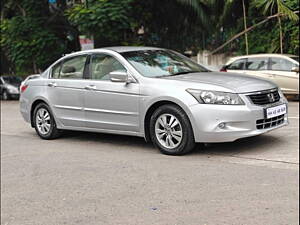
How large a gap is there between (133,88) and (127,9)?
384 inches

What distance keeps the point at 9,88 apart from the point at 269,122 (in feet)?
58.9

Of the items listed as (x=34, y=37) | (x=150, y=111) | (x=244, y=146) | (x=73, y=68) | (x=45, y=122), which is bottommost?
(x=244, y=146)

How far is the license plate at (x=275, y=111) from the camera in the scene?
648cm

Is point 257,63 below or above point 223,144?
above

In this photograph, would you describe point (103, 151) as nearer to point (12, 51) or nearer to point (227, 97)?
point (227, 97)

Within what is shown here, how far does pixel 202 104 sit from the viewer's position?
6.34 metres

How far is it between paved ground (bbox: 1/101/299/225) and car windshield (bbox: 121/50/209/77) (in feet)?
3.91

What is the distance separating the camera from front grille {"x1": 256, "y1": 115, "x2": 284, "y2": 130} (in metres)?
6.42

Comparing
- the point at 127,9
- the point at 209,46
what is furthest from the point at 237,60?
the point at 127,9

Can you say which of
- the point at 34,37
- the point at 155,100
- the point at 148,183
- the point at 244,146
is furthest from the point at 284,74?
the point at 34,37

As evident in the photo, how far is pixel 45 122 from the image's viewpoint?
28.2ft

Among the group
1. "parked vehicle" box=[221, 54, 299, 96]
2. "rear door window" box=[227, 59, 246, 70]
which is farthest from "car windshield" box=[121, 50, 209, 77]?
"rear door window" box=[227, 59, 246, 70]

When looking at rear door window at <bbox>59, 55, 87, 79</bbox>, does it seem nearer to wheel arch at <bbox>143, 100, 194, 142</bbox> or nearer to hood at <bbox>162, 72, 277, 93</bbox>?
wheel arch at <bbox>143, 100, 194, 142</bbox>

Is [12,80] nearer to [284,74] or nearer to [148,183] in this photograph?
[284,74]
